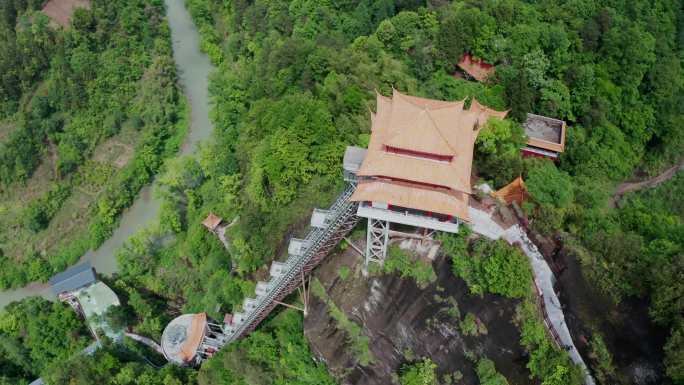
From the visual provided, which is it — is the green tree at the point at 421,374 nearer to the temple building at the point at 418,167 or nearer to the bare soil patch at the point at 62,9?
the temple building at the point at 418,167

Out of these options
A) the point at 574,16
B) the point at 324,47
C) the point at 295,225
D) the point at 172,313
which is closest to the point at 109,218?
the point at 172,313

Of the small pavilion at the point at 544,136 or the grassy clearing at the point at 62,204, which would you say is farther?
the grassy clearing at the point at 62,204

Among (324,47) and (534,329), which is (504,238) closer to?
(534,329)

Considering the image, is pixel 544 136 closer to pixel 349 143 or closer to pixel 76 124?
pixel 349 143

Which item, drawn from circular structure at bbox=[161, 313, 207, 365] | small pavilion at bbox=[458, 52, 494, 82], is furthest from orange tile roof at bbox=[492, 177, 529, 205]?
circular structure at bbox=[161, 313, 207, 365]

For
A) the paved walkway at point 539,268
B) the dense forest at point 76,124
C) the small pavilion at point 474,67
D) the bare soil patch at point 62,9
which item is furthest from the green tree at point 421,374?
the bare soil patch at point 62,9

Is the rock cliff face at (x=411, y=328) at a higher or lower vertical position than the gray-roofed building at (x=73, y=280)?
higher

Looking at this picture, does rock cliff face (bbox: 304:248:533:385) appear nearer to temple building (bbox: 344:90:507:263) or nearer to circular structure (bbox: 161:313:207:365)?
temple building (bbox: 344:90:507:263)
